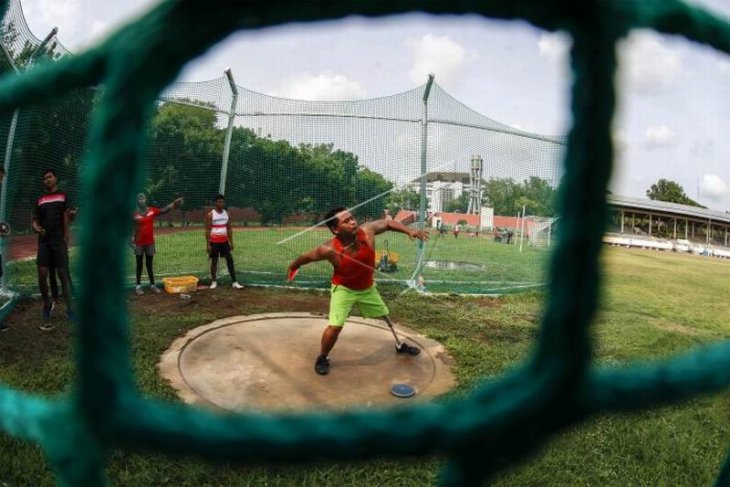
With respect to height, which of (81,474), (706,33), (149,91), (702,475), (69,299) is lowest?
(702,475)

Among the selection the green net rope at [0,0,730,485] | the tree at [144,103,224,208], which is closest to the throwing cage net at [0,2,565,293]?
the tree at [144,103,224,208]

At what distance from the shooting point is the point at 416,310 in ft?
22.1

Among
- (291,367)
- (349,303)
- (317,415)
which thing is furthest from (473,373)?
(317,415)

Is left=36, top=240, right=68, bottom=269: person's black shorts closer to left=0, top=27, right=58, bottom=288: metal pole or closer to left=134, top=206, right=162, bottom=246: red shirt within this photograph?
left=0, top=27, right=58, bottom=288: metal pole

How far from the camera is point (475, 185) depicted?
8594 mm

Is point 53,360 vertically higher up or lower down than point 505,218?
lower down

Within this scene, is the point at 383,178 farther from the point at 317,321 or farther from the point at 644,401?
the point at 644,401

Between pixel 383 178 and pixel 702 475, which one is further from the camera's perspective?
pixel 383 178

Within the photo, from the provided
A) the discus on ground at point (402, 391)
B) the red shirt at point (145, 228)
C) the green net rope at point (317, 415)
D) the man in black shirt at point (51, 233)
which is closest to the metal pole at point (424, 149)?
the red shirt at point (145, 228)

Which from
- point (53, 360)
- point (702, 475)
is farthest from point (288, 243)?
point (702, 475)

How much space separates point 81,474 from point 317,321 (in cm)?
557

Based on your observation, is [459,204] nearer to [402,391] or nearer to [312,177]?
[312,177]

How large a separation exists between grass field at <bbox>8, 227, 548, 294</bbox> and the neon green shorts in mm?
3178

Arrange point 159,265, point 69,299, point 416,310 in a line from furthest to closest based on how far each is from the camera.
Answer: point 159,265 → point 416,310 → point 69,299
